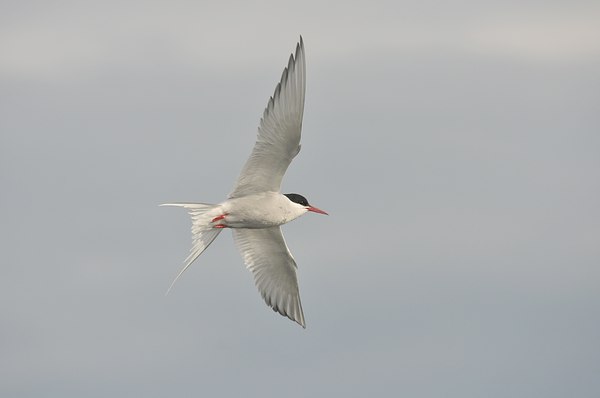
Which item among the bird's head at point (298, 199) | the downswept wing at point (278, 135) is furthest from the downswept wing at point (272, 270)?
the downswept wing at point (278, 135)

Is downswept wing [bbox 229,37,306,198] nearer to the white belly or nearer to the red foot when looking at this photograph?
the white belly

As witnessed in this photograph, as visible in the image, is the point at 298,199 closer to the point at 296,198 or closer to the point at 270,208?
the point at 296,198

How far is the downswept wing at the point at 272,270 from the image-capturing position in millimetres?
18766

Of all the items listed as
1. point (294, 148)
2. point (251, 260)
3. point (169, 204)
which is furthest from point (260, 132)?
point (251, 260)

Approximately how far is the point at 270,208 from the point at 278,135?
121cm

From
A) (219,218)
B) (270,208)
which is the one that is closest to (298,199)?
(270,208)

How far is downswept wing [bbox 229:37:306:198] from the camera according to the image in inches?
643

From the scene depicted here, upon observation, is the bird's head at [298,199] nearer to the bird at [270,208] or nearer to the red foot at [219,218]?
the bird at [270,208]

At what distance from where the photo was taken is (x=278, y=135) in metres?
16.7

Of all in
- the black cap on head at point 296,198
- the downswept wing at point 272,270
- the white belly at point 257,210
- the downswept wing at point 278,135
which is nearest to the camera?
the downswept wing at point 278,135

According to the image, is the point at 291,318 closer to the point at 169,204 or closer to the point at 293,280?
the point at 293,280

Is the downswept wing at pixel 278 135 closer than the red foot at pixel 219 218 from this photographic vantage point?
Yes

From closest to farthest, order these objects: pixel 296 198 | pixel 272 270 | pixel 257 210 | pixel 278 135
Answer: pixel 278 135 < pixel 257 210 < pixel 296 198 < pixel 272 270

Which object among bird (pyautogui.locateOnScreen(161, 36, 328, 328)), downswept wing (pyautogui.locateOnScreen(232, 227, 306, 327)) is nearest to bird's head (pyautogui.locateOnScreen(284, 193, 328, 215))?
bird (pyautogui.locateOnScreen(161, 36, 328, 328))
